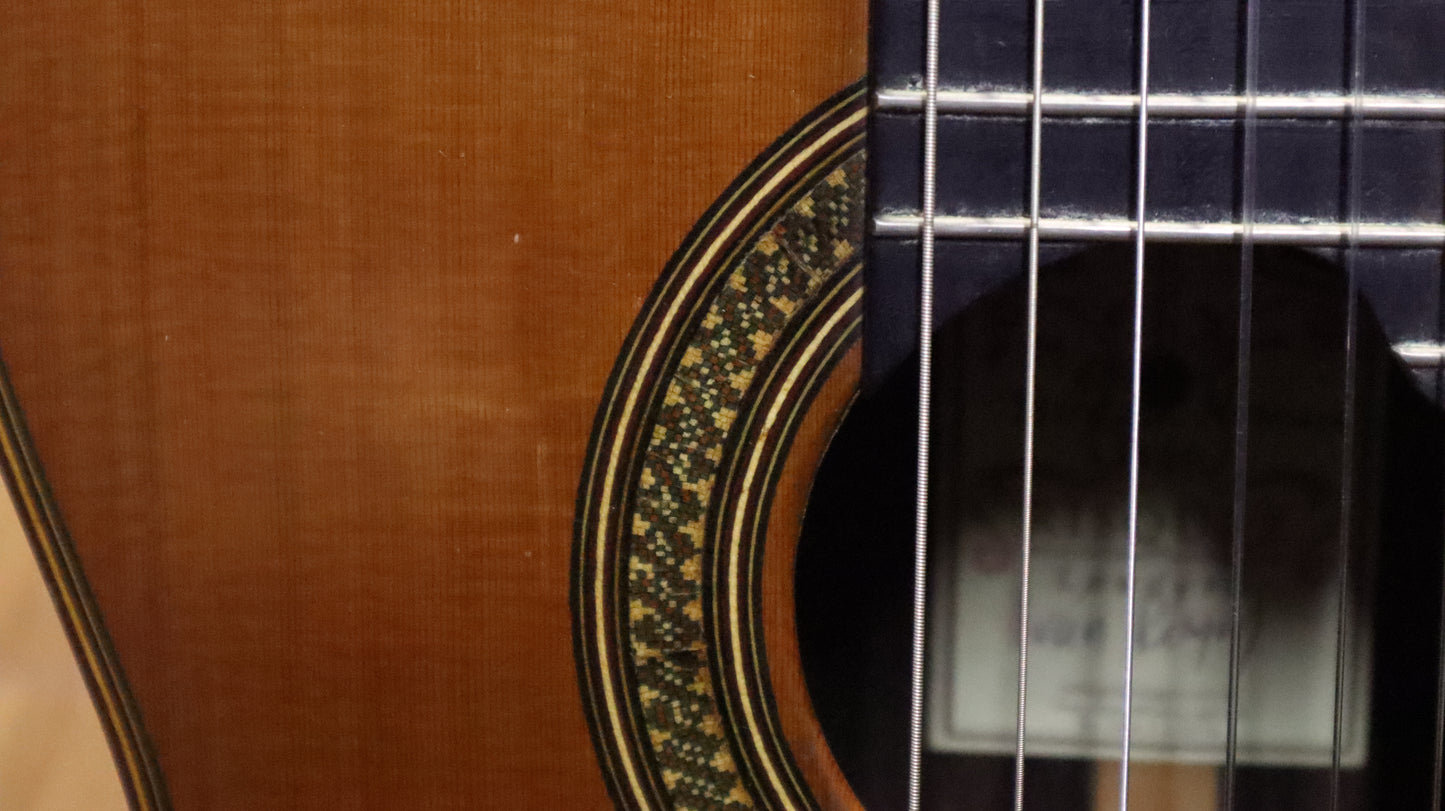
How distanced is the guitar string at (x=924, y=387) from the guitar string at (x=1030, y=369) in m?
0.05

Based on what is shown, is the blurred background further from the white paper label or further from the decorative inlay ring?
the white paper label

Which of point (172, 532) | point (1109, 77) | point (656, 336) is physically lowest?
point (172, 532)

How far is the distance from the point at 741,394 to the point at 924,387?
102 mm

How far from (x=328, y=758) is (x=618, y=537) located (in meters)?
0.22

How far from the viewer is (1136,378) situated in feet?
1.97

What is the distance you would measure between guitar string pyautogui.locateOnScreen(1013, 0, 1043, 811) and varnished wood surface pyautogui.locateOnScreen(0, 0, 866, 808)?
97 mm

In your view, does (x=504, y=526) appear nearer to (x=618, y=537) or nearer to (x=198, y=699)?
(x=618, y=537)

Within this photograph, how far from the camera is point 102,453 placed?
64 cm

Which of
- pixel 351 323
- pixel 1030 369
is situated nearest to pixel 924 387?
pixel 1030 369

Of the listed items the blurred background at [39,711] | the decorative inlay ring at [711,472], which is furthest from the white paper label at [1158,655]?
the blurred background at [39,711]

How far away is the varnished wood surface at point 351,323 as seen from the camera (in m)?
0.61

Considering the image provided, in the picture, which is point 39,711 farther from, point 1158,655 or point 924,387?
point 1158,655

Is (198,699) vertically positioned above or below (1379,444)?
below

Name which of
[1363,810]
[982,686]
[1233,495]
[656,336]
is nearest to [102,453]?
[656,336]
